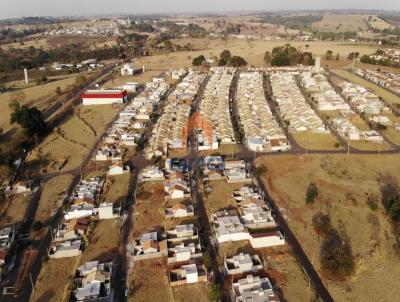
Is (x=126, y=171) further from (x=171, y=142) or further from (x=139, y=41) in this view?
(x=139, y=41)

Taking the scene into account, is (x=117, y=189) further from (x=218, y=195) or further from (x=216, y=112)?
(x=216, y=112)

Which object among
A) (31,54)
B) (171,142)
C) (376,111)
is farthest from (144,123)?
(31,54)

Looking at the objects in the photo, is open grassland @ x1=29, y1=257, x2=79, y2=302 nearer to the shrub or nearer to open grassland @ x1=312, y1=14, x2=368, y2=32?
the shrub

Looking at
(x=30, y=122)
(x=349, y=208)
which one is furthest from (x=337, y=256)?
(x=30, y=122)

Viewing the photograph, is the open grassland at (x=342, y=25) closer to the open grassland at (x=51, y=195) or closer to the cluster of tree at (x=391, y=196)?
the cluster of tree at (x=391, y=196)

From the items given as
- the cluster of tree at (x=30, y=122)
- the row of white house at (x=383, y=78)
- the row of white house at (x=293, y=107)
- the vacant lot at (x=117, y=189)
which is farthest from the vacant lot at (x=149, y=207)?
the row of white house at (x=383, y=78)
